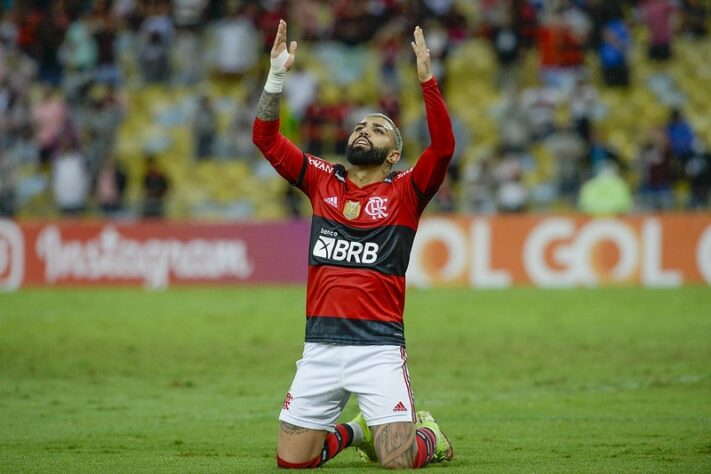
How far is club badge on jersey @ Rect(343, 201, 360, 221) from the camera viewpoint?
8883 mm

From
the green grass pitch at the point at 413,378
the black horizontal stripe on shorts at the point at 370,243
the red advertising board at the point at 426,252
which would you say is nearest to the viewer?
the black horizontal stripe on shorts at the point at 370,243

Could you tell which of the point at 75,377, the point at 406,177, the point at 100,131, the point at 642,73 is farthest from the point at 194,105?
the point at 406,177

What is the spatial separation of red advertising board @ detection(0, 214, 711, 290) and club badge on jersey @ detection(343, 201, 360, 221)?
15915 mm

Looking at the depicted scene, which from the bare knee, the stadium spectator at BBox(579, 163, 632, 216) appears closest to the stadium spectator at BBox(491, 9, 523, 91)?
the stadium spectator at BBox(579, 163, 632, 216)

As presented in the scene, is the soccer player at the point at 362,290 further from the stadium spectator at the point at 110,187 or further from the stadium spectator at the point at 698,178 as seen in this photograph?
the stadium spectator at the point at 110,187

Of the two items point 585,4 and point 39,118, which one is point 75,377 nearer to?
point 39,118

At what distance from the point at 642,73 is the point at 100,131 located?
11752mm

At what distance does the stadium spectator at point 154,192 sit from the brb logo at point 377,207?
18285 mm

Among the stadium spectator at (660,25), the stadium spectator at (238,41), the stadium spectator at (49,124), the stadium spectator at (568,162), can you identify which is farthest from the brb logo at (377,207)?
the stadium spectator at (238,41)

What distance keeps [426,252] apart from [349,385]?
653 inches

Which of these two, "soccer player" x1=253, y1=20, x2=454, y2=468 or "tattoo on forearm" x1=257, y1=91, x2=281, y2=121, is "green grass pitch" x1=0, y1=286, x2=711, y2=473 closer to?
"soccer player" x1=253, y1=20, x2=454, y2=468

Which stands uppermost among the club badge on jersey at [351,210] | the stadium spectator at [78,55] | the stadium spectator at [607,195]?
the stadium spectator at [78,55]

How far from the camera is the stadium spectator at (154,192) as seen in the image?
2677 cm

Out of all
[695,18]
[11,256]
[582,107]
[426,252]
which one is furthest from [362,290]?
[695,18]
